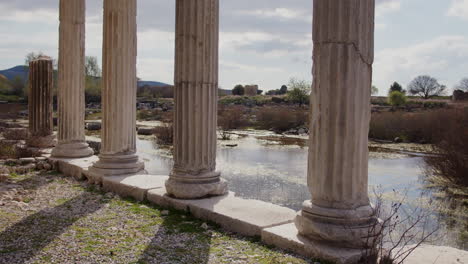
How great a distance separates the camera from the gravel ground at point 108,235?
19.1 ft

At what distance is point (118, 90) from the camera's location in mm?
10805

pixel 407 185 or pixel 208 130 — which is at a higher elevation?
pixel 208 130

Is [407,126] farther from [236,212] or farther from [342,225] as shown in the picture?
[342,225]

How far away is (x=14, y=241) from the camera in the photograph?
6.41 meters

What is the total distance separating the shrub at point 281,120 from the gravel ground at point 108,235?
3036cm

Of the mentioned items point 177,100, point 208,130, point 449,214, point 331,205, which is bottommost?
point 449,214

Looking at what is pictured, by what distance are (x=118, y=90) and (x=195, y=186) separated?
376cm

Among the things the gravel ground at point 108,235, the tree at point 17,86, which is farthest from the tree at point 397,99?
the gravel ground at point 108,235

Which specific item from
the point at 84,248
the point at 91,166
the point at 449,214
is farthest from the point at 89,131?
the point at 84,248

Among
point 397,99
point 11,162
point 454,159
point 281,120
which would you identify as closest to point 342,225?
point 11,162

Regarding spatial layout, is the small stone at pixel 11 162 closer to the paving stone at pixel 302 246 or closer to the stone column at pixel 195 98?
the stone column at pixel 195 98

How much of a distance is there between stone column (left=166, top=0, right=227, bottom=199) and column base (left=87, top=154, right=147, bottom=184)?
100 inches

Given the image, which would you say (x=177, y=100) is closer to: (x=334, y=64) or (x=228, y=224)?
(x=228, y=224)

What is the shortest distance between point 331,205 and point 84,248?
331 centimetres
